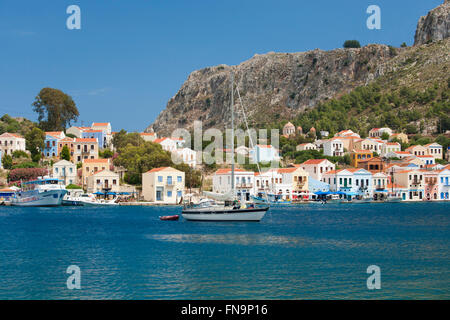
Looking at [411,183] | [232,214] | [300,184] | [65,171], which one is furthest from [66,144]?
[411,183]

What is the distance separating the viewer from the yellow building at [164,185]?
7688 centimetres

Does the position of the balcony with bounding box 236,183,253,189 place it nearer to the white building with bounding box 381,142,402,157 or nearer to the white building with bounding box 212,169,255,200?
the white building with bounding box 212,169,255,200

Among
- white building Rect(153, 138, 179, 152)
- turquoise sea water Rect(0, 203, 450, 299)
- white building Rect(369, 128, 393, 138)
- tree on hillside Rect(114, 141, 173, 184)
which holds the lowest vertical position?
turquoise sea water Rect(0, 203, 450, 299)

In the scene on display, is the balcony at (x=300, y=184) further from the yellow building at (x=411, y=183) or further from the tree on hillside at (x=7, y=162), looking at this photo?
the tree on hillside at (x=7, y=162)

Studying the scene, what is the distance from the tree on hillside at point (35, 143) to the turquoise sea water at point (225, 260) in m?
50.8

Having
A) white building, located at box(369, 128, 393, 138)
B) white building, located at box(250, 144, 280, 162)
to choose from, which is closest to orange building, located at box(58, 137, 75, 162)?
white building, located at box(250, 144, 280, 162)

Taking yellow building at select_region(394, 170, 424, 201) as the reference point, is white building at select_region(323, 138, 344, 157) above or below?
above

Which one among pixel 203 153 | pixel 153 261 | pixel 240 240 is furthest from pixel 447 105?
pixel 153 261

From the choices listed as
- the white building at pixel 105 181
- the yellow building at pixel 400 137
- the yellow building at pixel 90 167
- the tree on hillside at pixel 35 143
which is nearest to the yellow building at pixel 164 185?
the white building at pixel 105 181

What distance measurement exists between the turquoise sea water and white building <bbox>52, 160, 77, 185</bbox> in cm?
3988

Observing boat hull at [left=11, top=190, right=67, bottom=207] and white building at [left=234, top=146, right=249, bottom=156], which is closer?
boat hull at [left=11, top=190, right=67, bottom=207]

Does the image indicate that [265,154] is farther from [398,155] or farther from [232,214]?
[232,214]

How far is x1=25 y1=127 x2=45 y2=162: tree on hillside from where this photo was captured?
9369 centimetres
